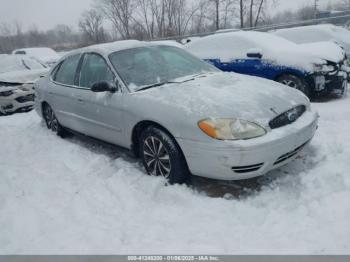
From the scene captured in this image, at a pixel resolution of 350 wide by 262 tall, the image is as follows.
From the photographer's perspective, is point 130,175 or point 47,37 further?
point 47,37

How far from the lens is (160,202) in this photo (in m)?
3.39

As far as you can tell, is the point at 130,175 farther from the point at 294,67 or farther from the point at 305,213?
the point at 294,67

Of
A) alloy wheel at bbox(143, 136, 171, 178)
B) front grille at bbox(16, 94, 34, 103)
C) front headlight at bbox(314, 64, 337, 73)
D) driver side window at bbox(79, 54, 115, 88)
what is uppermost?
driver side window at bbox(79, 54, 115, 88)

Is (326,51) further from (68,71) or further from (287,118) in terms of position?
(68,71)

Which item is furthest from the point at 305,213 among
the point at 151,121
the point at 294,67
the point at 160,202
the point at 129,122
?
the point at 294,67

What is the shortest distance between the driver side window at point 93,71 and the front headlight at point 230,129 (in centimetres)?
157

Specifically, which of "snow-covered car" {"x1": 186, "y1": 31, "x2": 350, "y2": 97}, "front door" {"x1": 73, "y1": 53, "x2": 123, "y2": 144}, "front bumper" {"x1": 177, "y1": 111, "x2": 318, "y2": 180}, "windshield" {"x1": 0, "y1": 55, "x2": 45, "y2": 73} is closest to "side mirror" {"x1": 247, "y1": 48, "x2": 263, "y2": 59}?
"snow-covered car" {"x1": 186, "y1": 31, "x2": 350, "y2": 97}

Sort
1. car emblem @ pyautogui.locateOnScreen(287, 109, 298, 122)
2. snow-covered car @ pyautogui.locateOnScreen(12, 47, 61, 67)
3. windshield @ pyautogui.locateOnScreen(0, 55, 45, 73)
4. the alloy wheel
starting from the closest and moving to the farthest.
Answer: car emblem @ pyautogui.locateOnScreen(287, 109, 298, 122)
the alloy wheel
windshield @ pyautogui.locateOnScreen(0, 55, 45, 73)
snow-covered car @ pyautogui.locateOnScreen(12, 47, 61, 67)

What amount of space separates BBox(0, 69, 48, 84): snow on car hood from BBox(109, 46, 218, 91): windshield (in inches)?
191

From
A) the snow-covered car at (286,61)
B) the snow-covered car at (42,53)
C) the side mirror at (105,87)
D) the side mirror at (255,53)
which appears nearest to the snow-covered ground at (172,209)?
the side mirror at (105,87)

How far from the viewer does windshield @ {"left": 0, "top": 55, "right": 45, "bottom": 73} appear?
9594 mm

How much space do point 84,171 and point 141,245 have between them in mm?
1791

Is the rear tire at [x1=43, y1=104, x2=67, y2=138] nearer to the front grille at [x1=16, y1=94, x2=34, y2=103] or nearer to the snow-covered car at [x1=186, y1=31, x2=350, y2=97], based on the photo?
the front grille at [x1=16, y1=94, x2=34, y2=103]

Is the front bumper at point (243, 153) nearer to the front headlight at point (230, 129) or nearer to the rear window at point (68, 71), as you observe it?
the front headlight at point (230, 129)
